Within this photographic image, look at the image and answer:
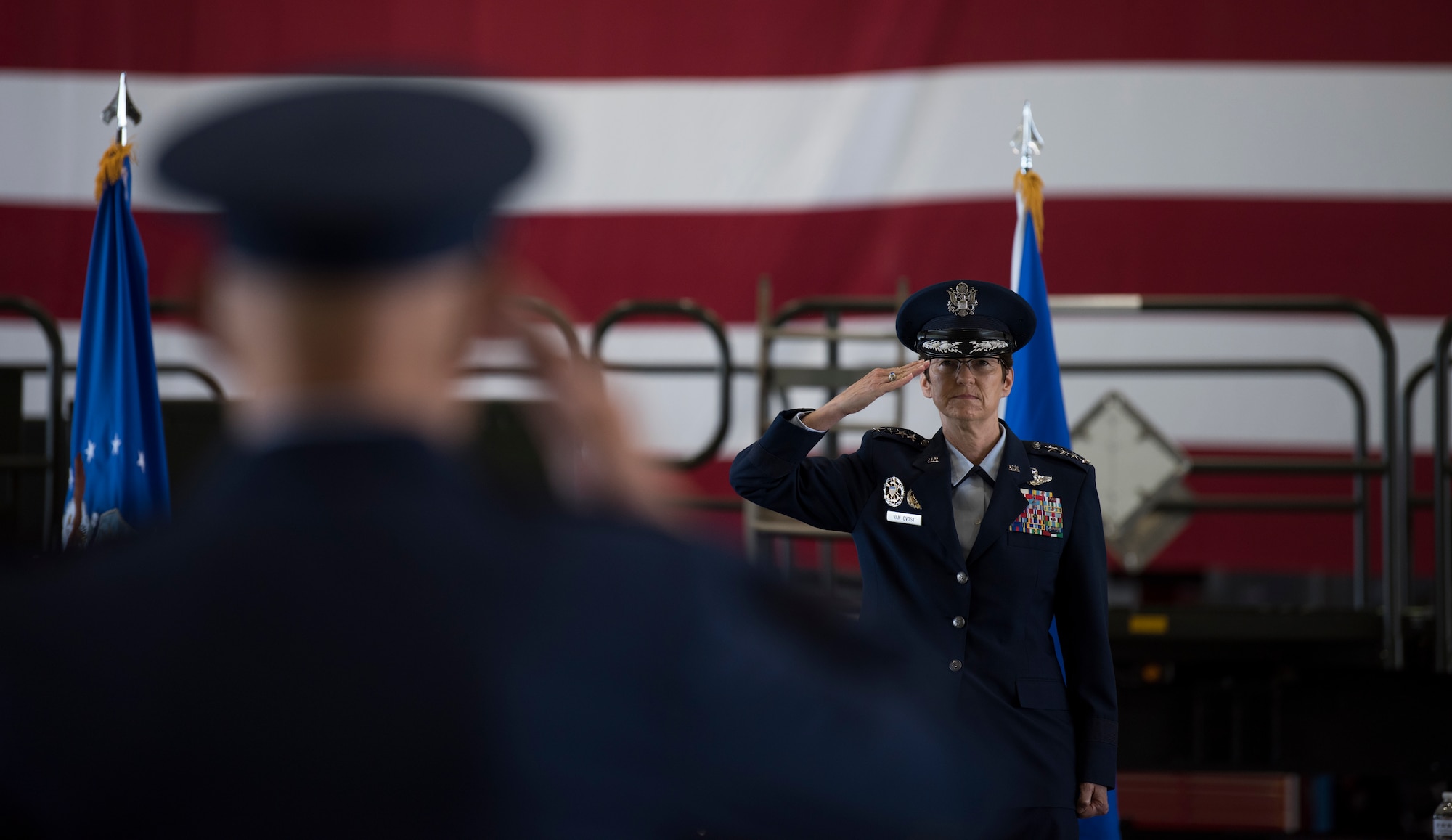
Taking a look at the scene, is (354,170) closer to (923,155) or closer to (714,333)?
(714,333)

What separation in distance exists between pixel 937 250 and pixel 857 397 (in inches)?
92.2

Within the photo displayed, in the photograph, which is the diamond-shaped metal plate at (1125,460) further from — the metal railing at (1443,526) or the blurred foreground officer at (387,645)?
the blurred foreground officer at (387,645)

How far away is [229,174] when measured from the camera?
56 cm

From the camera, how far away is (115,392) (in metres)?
3.08

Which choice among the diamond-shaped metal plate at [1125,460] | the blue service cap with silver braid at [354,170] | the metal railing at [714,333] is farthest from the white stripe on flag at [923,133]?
the blue service cap with silver braid at [354,170]

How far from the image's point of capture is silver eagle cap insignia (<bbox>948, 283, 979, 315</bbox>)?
2480mm

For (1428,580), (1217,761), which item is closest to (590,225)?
(1217,761)

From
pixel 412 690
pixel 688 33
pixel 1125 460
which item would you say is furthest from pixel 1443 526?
pixel 412 690

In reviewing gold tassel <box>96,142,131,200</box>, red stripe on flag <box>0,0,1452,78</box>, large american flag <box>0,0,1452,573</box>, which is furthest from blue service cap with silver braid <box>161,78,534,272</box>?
red stripe on flag <box>0,0,1452,78</box>

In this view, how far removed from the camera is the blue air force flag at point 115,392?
2988mm

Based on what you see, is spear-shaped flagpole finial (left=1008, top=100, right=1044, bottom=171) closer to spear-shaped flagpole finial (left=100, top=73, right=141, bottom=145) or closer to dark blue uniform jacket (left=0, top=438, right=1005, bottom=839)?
spear-shaped flagpole finial (left=100, top=73, right=141, bottom=145)

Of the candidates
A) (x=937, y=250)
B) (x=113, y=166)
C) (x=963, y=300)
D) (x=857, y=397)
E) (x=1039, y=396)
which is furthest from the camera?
(x=937, y=250)

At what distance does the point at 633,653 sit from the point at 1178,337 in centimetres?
416

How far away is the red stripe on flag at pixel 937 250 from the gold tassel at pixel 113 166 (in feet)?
4.75
